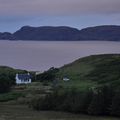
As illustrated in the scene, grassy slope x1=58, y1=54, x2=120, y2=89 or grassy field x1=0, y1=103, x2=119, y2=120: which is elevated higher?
grassy slope x1=58, y1=54, x2=120, y2=89

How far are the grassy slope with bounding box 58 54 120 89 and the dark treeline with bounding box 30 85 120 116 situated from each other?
11.5 meters

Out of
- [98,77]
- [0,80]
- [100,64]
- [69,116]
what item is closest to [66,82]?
[98,77]

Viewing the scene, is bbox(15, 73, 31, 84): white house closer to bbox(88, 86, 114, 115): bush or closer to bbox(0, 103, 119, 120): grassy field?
bbox(0, 103, 119, 120): grassy field

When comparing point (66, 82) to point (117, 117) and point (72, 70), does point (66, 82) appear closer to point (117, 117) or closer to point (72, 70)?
point (72, 70)

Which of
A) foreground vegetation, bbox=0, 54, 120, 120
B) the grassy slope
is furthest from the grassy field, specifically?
the grassy slope

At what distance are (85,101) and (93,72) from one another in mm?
39903

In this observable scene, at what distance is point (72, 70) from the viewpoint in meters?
127

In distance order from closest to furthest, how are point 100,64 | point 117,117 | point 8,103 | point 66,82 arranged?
point 117,117, point 8,103, point 66,82, point 100,64

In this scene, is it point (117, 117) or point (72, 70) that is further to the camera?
point (72, 70)

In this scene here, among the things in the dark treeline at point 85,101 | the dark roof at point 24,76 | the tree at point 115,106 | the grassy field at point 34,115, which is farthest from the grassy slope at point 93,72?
the tree at point 115,106

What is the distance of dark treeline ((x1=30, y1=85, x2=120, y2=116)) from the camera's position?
74000mm

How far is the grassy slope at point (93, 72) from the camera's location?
3903 inches

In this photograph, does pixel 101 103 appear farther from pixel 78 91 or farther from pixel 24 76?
pixel 24 76

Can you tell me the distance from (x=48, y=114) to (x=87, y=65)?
58713mm
